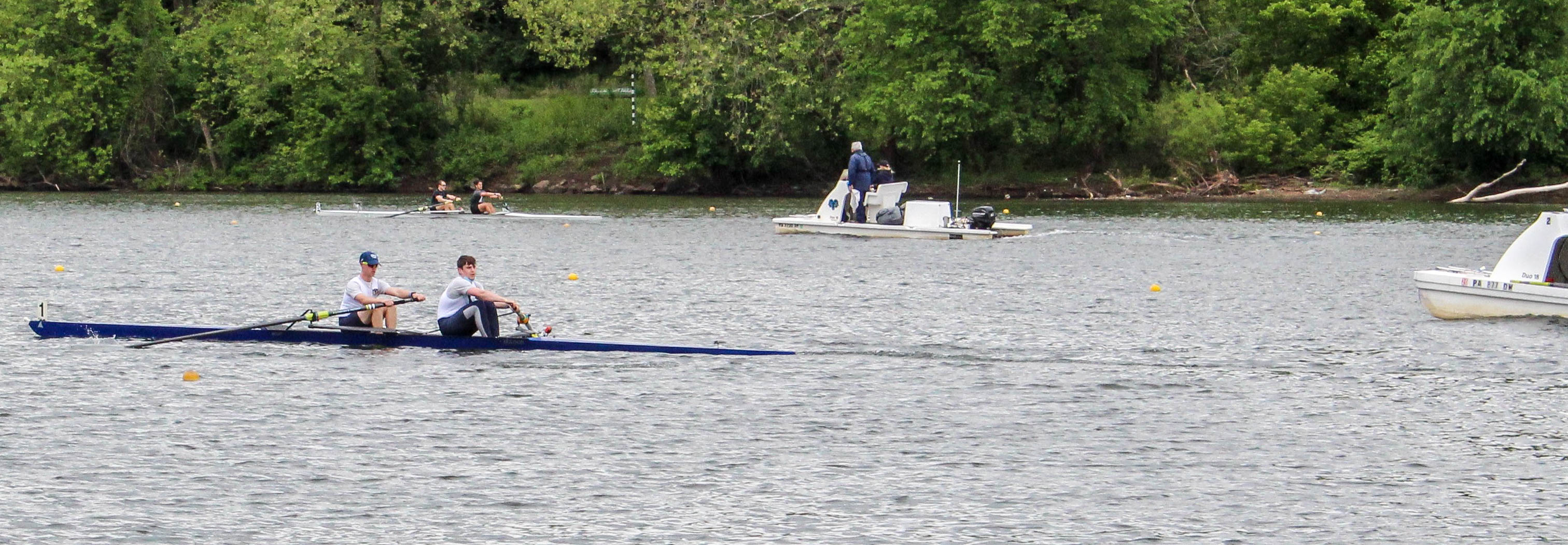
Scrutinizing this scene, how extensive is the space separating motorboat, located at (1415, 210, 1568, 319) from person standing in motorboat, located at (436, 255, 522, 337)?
12376 mm

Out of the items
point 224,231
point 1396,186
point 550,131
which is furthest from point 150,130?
Answer: point 1396,186

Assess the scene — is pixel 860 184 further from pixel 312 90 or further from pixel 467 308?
pixel 312 90

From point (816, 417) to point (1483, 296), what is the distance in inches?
437

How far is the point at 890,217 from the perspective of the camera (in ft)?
133

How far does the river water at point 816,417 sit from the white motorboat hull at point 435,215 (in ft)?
55.4

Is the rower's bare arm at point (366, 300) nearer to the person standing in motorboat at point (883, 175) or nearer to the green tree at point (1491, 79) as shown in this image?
the person standing in motorboat at point (883, 175)

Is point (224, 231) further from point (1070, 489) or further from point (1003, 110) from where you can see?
point (1070, 489)

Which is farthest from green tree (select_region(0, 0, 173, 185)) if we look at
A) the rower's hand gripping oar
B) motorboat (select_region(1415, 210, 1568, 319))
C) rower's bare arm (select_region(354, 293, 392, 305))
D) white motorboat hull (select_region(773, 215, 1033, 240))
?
motorboat (select_region(1415, 210, 1568, 319))

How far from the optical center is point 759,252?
121 ft

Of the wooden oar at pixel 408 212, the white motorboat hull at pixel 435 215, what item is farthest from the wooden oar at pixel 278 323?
the wooden oar at pixel 408 212

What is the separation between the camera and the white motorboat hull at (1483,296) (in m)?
23.0

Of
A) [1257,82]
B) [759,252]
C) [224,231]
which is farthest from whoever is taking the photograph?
[1257,82]

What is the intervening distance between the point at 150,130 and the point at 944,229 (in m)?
45.9

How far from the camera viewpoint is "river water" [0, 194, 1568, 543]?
508 inches
